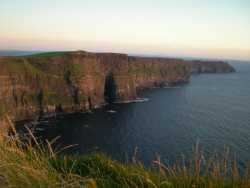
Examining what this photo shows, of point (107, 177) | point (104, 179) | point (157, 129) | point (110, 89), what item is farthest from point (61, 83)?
point (104, 179)

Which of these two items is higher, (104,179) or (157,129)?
(104,179)

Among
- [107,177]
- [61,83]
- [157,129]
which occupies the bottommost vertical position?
[157,129]

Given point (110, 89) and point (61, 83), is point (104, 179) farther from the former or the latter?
point (110, 89)

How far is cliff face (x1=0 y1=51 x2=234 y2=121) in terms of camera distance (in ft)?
213

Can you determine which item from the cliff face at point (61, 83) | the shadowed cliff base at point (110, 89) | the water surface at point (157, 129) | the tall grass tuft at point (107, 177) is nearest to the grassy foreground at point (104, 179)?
the tall grass tuft at point (107, 177)

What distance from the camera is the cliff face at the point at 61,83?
64812 millimetres

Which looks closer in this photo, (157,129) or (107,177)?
(107,177)

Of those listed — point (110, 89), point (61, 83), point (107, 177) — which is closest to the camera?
point (107, 177)

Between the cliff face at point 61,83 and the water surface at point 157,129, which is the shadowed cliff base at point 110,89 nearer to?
the cliff face at point 61,83

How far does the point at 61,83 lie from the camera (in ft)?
253

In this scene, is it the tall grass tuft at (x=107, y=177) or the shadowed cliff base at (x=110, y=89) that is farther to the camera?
the shadowed cliff base at (x=110, y=89)

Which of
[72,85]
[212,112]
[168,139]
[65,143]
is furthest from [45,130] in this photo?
[212,112]

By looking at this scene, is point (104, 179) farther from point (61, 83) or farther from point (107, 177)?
point (61, 83)

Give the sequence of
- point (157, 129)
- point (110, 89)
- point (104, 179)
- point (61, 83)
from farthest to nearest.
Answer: point (110, 89), point (61, 83), point (157, 129), point (104, 179)
